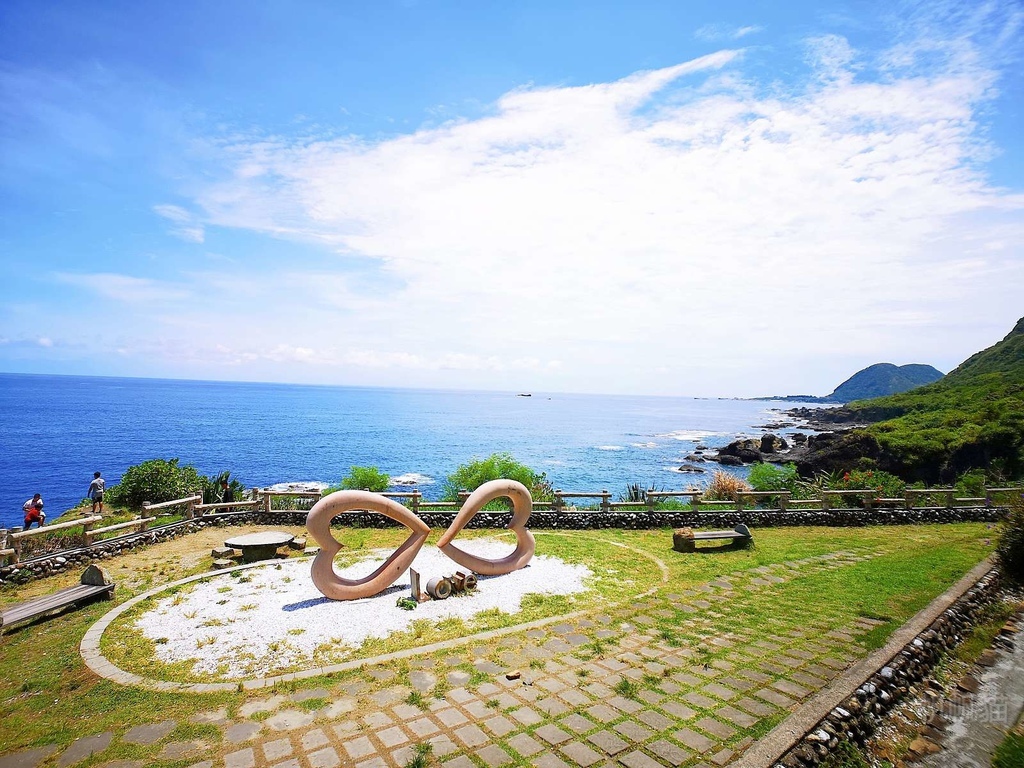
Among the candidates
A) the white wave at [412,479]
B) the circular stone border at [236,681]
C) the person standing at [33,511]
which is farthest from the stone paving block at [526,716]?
the white wave at [412,479]

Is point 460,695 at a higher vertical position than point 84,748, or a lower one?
higher

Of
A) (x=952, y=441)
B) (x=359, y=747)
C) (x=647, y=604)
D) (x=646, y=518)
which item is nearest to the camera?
(x=359, y=747)

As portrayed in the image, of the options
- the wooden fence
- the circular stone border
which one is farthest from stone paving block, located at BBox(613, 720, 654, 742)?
the wooden fence

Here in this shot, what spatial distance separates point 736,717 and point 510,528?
23.9 ft

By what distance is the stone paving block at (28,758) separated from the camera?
538 cm

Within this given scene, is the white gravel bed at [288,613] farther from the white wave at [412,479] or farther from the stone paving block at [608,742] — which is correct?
the white wave at [412,479]

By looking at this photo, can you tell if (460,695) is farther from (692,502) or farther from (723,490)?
(723,490)

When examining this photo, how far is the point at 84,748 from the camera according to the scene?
5621mm

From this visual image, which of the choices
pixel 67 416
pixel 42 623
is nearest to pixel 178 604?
pixel 42 623

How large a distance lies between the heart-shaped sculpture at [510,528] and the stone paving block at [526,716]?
5568 mm

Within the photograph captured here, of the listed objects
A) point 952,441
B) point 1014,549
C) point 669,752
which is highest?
point 952,441

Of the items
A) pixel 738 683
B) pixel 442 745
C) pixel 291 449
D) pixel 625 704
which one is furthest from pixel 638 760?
pixel 291 449

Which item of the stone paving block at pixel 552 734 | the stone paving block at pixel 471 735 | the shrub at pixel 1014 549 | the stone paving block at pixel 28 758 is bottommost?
the stone paving block at pixel 28 758

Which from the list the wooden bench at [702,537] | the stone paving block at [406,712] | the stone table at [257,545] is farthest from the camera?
the wooden bench at [702,537]
